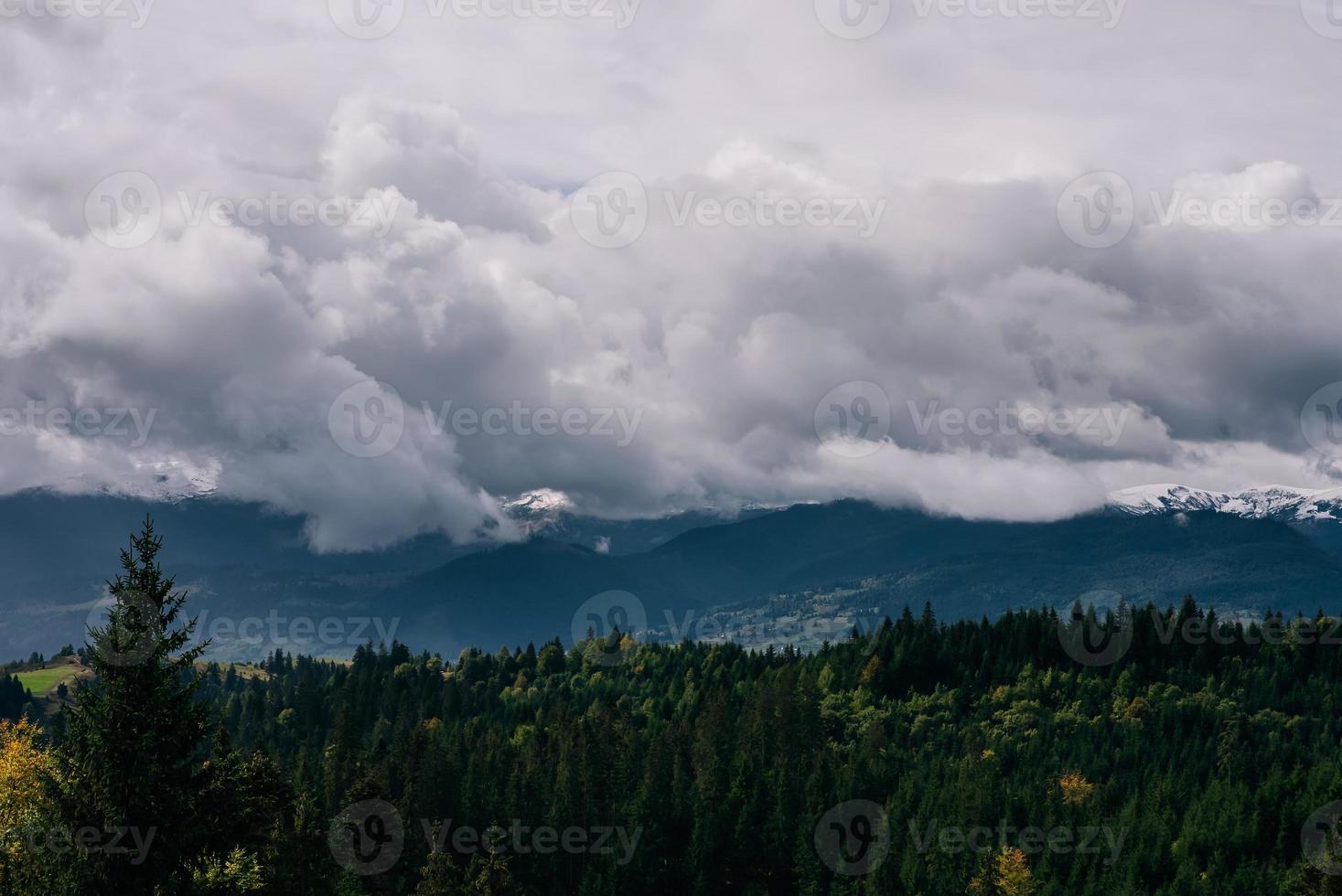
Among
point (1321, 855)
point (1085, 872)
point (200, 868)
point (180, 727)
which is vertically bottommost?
point (1085, 872)

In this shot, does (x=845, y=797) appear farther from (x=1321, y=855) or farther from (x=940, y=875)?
(x=1321, y=855)

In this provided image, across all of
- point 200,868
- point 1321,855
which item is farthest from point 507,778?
point 200,868

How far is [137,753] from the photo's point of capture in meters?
47.4

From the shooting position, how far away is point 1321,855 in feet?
368

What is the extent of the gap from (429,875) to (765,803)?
74502mm

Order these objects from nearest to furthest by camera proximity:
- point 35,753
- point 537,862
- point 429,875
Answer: point 35,753
point 429,875
point 537,862

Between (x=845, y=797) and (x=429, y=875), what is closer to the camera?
(x=429, y=875)

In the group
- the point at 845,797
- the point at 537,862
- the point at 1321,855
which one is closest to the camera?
the point at 1321,855

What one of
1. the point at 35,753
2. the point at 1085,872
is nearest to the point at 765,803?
the point at 1085,872

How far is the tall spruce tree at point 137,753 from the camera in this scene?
46781 millimetres

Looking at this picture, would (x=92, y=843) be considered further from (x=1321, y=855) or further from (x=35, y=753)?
(x=1321, y=855)

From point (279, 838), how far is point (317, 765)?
8094 centimetres

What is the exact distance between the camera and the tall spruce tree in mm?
46781

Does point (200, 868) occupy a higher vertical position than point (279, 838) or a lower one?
higher
